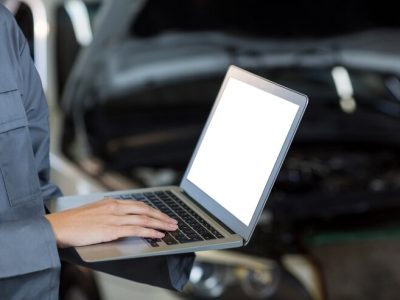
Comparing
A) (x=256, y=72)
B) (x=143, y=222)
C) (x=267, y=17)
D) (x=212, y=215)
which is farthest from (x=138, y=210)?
(x=256, y=72)

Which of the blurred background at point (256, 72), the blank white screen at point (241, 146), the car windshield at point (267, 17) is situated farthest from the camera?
the car windshield at point (267, 17)

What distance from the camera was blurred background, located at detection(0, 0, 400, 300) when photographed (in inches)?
119

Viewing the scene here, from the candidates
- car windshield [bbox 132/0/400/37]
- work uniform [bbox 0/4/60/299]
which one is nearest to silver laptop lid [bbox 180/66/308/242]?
work uniform [bbox 0/4/60/299]

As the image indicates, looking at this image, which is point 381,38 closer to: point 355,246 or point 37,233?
point 355,246

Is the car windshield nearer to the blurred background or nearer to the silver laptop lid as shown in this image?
the blurred background

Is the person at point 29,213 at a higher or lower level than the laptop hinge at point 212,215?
higher

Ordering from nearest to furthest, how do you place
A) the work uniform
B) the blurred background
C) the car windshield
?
1. the work uniform
2. the blurred background
3. the car windshield

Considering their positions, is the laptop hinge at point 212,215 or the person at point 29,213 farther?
the laptop hinge at point 212,215

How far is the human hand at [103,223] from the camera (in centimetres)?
129

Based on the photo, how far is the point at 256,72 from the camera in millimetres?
3350

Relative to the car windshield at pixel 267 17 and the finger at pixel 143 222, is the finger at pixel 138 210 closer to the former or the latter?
the finger at pixel 143 222

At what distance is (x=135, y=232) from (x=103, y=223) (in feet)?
0.16

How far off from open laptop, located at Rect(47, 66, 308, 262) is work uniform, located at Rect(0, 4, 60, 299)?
62 millimetres

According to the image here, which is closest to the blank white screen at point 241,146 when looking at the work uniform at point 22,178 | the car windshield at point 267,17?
the work uniform at point 22,178
